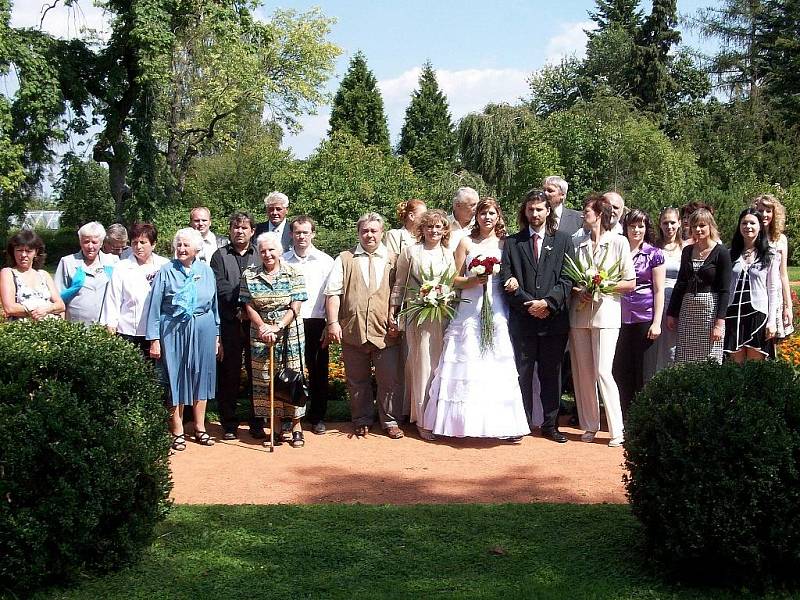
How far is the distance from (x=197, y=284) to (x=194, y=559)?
342cm

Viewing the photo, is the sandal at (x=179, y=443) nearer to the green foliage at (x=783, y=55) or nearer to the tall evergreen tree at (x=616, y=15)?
the green foliage at (x=783, y=55)

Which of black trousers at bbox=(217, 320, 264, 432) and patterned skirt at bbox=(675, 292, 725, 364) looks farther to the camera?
black trousers at bbox=(217, 320, 264, 432)

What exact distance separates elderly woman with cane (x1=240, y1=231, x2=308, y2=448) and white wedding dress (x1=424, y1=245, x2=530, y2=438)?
135 cm

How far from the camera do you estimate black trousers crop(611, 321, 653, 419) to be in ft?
27.6

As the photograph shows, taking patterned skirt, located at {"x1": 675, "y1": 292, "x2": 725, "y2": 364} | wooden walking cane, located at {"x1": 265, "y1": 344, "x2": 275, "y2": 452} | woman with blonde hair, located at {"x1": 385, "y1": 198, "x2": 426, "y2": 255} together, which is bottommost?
wooden walking cane, located at {"x1": 265, "y1": 344, "x2": 275, "y2": 452}

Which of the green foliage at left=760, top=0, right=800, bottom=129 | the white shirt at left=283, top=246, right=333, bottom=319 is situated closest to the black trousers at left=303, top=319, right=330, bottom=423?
the white shirt at left=283, top=246, right=333, bottom=319

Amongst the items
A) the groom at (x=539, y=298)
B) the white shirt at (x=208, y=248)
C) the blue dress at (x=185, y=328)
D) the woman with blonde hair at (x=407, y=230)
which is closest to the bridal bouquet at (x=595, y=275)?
the groom at (x=539, y=298)

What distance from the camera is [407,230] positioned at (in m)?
9.12

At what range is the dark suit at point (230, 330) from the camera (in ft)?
27.9

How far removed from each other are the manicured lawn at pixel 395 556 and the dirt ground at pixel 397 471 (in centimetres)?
43

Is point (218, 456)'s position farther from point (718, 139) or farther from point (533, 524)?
point (718, 139)

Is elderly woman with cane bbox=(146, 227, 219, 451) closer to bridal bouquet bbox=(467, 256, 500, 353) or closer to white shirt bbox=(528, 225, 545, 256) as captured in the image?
bridal bouquet bbox=(467, 256, 500, 353)

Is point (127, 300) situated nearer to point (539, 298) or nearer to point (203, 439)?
point (203, 439)

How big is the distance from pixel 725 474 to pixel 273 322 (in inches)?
182
